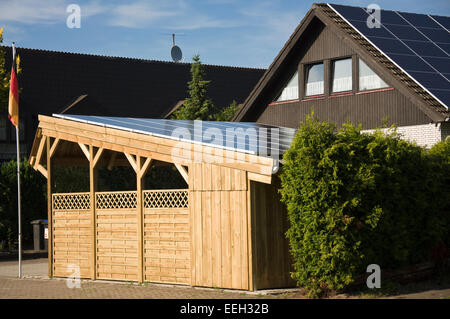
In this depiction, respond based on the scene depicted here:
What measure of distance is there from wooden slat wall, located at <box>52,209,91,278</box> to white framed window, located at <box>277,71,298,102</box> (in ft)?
32.2

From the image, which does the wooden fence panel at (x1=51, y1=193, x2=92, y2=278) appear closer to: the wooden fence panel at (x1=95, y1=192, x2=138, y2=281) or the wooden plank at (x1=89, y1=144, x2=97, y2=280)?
the wooden plank at (x1=89, y1=144, x2=97, y2=280)

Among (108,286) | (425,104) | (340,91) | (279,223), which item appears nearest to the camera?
(279,223)

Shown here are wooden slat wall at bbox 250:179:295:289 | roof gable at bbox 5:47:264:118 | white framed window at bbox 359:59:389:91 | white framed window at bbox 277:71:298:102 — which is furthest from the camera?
roof gable at bbox 5:47:264:118

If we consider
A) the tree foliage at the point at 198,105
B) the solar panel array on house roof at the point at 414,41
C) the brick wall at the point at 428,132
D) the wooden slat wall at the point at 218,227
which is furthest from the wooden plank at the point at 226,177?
the tree foliage at the point at 198,105

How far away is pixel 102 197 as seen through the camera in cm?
1655

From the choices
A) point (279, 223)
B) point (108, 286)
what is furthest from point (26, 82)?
point (279, 223)

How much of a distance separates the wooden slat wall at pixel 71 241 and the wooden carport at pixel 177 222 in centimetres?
2

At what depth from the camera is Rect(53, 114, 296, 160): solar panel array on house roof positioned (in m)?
14.0

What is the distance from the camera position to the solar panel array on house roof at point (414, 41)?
19859 millimetres

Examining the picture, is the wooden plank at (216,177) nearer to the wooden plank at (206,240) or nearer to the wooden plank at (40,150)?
the wooden plank at (206,240)

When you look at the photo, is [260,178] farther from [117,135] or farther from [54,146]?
[54,146]

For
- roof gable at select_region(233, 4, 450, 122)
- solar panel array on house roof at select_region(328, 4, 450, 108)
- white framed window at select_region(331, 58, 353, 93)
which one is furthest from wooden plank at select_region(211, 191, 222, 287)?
white framed window at select_region(331, 58, 353, 93)
